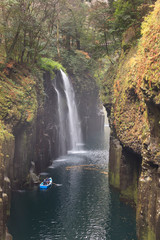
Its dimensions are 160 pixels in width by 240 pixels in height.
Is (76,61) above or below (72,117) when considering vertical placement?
above

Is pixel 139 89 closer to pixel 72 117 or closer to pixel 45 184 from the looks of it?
pixel 45 184

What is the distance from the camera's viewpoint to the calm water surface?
668 inches

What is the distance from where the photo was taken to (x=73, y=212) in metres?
20.0

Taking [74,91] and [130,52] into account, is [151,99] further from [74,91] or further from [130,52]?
[74,91]

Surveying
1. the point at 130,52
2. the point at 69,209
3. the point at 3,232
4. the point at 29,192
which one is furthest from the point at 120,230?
the point at 130,52

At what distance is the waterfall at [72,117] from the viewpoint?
143ft

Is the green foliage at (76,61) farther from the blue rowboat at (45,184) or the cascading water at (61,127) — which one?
the blue rowboat at (45,184)

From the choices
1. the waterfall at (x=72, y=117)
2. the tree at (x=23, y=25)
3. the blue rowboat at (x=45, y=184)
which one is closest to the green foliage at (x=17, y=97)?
the tree at (x=23, y=25)

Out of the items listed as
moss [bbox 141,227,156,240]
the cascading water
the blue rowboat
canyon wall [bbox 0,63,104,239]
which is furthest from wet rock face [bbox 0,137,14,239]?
the cascading water

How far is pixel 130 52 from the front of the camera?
23.2 metres

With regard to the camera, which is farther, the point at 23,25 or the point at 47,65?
the point at 47,65

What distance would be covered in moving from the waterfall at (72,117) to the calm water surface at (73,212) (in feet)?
55.5

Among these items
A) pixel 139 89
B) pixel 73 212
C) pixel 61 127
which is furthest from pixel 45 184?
pixel 61 127

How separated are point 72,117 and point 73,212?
27.7 meters
